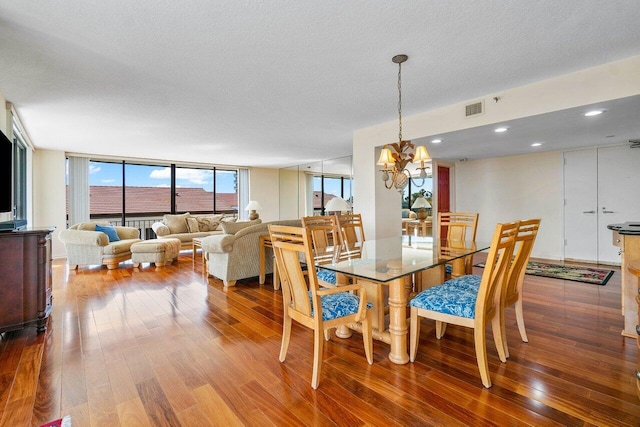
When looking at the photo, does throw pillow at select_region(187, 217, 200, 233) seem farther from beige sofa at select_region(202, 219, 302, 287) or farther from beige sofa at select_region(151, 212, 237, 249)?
beige sofa at select_region(202, 219, 302, 287)

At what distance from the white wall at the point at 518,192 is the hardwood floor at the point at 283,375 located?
3273 millimetres

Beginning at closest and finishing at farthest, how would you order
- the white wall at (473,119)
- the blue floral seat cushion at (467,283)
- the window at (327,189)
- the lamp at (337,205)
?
the blue floral seat cushion at (467,283), the white wall at (473,119), the lamp at (337,205), the window at (327,189)

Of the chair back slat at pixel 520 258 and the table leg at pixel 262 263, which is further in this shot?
the table leg at pixel 262 263

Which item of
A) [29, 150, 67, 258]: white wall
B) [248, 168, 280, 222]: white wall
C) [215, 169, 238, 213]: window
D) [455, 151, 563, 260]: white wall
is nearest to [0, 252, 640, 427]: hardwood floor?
[455, 151, 563, 260]: white wall

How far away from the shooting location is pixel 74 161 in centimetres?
673

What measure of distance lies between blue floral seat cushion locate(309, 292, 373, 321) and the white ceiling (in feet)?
6.18

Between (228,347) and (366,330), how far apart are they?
3.54 feet

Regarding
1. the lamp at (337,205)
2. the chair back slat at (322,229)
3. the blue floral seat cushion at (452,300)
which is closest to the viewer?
the blue floral seat cushion at (452,300)

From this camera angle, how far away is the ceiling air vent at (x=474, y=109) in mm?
3566

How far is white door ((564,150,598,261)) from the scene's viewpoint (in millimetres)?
5535

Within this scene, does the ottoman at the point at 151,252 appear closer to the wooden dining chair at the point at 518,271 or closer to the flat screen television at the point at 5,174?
the flat screen television at the point at 5,174

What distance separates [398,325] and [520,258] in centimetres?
101

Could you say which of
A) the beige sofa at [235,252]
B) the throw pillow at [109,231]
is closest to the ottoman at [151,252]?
the throw pillow at [109,231]

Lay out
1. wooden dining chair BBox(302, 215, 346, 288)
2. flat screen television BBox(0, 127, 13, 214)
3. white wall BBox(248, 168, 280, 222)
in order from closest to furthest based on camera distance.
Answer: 1. wooden dining chair BBox(302, 215, 346, 288)
2. flat screen television BBox(0, 127, 13, 214)
3. white wall BBox(248, 168, 280, 222)
